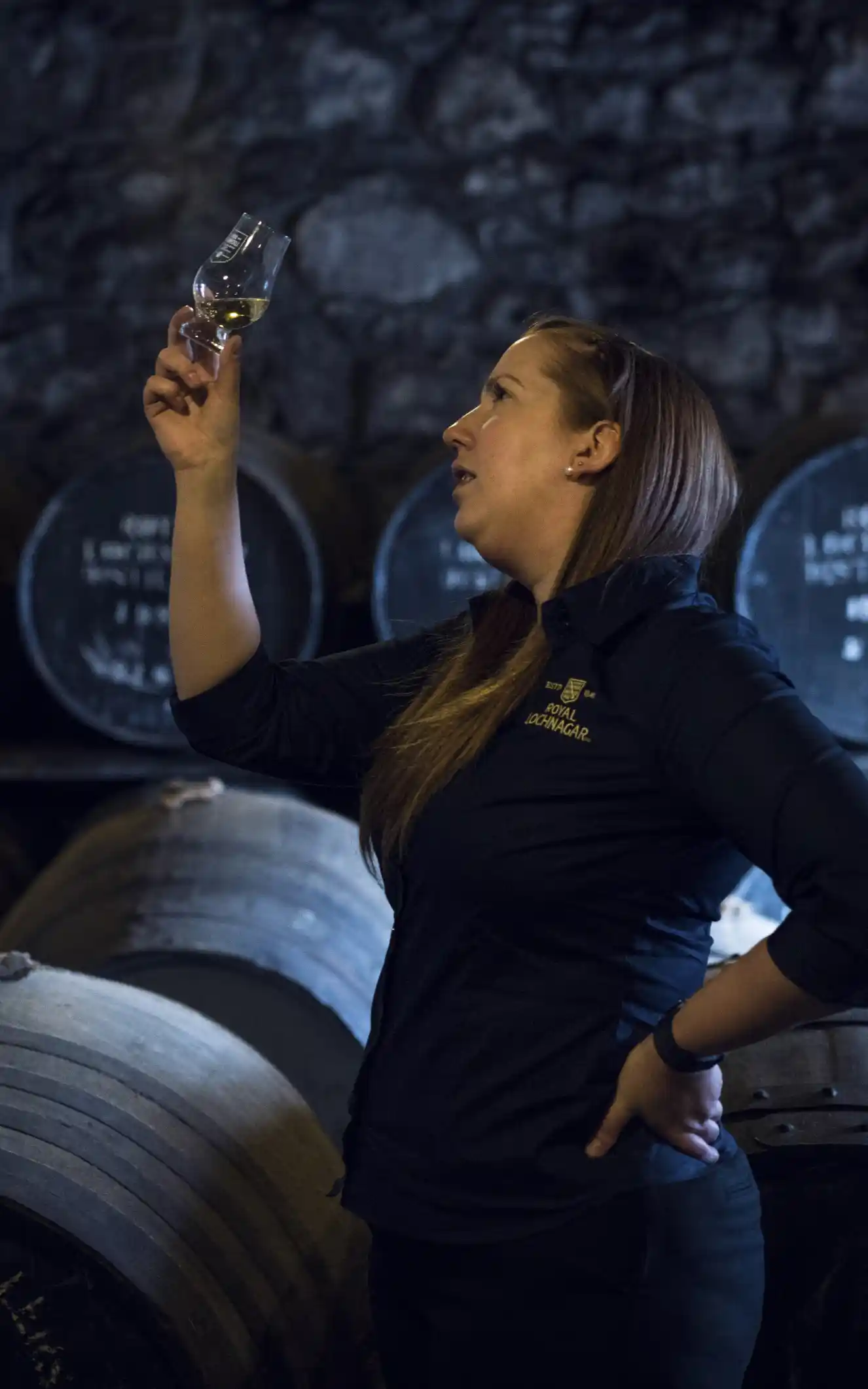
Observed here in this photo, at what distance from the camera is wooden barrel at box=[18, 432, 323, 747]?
10.4 ft

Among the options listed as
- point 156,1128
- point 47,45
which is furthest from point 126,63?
point 156,1128

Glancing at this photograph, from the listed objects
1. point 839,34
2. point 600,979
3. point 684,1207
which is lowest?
point 684,1207

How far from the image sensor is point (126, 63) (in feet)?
12.1

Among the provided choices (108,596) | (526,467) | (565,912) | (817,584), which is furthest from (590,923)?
(108,596)

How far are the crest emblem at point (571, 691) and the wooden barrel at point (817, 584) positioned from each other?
74.8 inches

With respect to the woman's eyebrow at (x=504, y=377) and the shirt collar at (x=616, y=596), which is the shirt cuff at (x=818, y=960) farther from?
the woman's eyebrow at (x=504, y=377)

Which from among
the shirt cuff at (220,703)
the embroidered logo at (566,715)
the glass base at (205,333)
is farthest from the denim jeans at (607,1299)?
the glass base at (205,333)

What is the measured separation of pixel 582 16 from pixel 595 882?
10.2ft

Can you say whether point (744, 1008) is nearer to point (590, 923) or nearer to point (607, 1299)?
point (590, 923)

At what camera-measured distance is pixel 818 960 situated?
93 cm

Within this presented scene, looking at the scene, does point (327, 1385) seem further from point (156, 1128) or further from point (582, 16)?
point (582, 16)

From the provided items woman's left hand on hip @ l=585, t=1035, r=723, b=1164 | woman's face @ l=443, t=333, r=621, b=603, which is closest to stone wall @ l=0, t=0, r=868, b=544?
woman's face @ l=443, t=333, r=621, b=603

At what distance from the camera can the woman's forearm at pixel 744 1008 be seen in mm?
962

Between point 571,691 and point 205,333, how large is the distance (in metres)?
0.47
